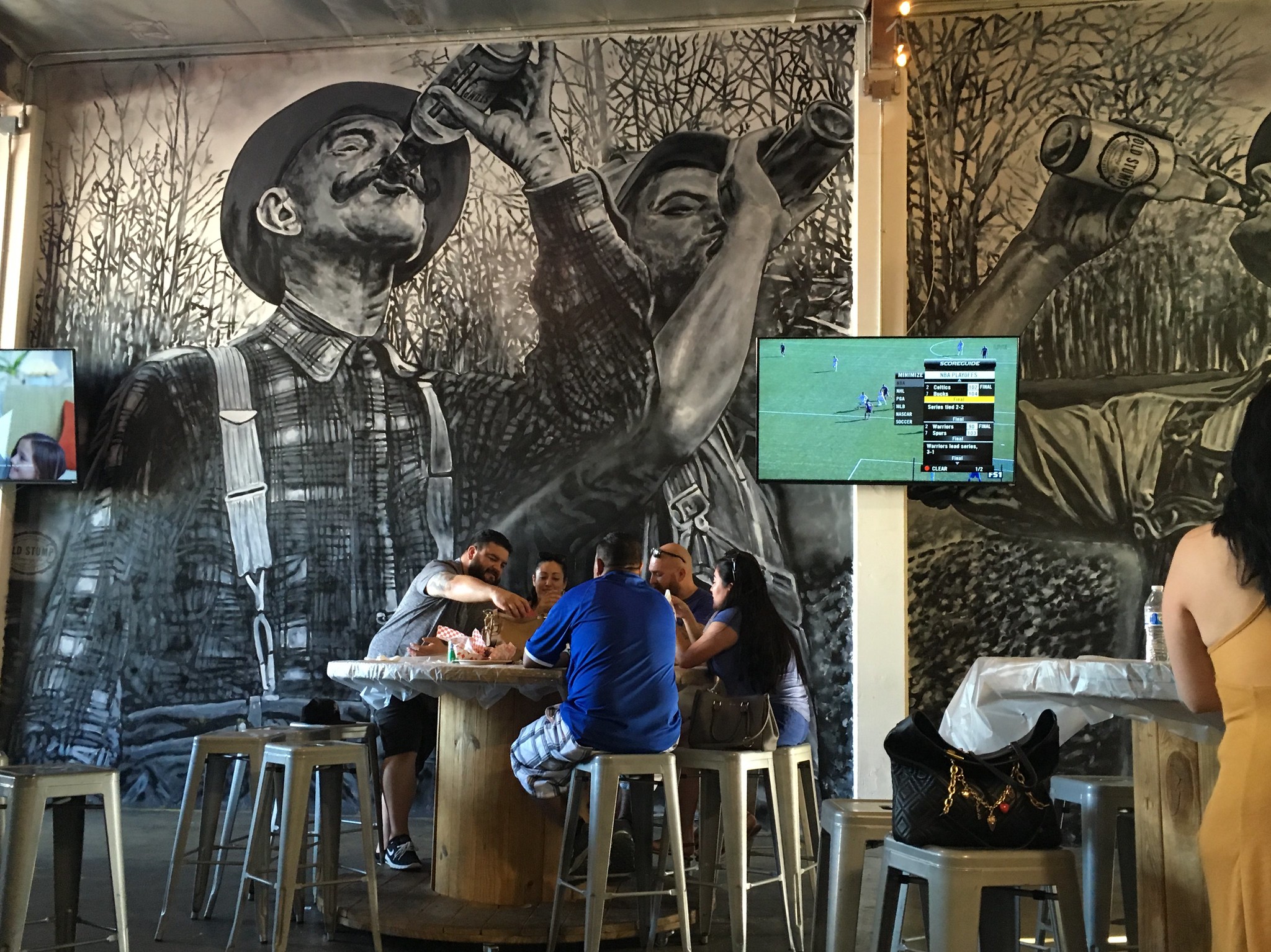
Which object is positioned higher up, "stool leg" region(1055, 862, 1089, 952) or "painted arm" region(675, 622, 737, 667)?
"painted arm" region(675, 622, 737, 667)

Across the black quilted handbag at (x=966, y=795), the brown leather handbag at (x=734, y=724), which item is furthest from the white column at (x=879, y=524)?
the black quilted handbag at (x=966, y=795)

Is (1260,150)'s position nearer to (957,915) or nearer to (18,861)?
(957,915)

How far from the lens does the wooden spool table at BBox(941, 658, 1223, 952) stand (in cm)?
238

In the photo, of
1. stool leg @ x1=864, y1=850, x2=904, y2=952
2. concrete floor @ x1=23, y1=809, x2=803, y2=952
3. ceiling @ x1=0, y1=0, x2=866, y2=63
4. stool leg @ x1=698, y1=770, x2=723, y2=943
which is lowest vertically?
concrete floor @ x1=23, y1=809, x2=803, y2=952

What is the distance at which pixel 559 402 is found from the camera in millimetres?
5973

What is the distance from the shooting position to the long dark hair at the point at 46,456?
604cm

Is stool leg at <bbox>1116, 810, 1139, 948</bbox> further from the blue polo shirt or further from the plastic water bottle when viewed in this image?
the blue polo shirt

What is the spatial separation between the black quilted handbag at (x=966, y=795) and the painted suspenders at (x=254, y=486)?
405cm

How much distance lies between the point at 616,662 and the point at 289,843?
3.45 feet

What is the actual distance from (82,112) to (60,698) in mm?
3315

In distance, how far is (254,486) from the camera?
612 centimetres

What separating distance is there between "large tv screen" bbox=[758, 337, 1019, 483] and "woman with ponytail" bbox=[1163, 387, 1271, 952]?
3.61 meters

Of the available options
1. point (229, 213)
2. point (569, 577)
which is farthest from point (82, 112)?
point (569, 577)

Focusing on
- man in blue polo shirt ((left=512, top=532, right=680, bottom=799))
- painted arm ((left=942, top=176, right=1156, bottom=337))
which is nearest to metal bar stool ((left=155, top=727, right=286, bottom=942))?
man in blue polo shirt ((left=512, top=532, right=680, bottom=799))
